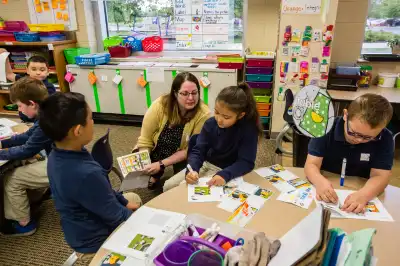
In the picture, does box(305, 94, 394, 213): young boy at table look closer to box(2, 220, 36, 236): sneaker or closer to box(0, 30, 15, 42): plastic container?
box(2, 220, 36, 236): sneaker

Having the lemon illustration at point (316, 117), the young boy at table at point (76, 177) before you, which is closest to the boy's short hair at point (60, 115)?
the young boy at table at point (76, 177)

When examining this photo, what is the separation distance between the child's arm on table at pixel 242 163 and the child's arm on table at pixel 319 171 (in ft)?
0.92

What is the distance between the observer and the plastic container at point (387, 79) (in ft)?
11.1

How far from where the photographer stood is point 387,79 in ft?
11.1

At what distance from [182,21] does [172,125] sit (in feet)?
7.51

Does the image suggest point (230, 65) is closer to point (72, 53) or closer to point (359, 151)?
point (72, 53)

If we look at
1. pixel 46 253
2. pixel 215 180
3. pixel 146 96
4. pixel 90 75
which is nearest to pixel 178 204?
pixel 215 180

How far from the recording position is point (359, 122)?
130 centimetres

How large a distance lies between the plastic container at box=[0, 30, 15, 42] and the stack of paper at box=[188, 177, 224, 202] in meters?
3.91

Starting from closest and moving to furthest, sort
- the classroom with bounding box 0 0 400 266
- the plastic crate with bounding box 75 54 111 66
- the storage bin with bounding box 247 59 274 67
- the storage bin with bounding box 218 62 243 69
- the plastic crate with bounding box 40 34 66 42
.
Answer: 1. the classroom with bounding box 0 0 400 266
2. the storage bin with bounding box 247 59 274 67
3. the storage bin with bounding box 218 62 243 69
4. the plastic crate with bounding box 75 54 111 66
5. the plastic crate with bounding box 40 34 66 42

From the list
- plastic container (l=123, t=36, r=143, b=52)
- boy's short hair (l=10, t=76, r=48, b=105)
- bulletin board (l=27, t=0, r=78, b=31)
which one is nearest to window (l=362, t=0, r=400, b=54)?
plastic container (l=123, t=36, r=143, b=52)

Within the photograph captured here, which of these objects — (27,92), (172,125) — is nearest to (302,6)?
(172,125)

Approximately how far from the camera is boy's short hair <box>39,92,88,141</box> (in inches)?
45.9

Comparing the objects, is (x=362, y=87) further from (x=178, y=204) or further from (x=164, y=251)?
(x=164, y=251)
